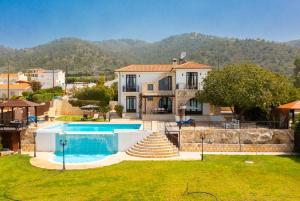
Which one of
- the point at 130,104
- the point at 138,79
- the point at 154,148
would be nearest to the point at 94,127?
the point at 154,148

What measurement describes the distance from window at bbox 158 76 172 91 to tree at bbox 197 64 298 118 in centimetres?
762

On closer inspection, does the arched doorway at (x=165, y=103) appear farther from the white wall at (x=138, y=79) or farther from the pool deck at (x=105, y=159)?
the pool deck at (x=105, y=159)

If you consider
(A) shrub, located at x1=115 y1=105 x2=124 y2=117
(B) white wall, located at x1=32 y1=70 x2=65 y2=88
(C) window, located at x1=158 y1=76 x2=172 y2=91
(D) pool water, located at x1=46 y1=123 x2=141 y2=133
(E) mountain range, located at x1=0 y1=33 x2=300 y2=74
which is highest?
(E) mountain range, located at x1=0 y1=33 x2=300 y2=74

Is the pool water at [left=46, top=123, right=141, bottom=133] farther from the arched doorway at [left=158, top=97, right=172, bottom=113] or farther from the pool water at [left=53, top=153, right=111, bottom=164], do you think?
the arched doorway at [left=158, top=97, right=172, bottom=113]

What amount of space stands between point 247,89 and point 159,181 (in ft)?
50.3

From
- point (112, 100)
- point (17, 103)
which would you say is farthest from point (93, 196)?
point (112, 100)

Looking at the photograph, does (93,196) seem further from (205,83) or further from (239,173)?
(205,83)

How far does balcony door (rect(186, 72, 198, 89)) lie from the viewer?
37188mm

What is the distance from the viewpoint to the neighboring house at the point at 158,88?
122 ft

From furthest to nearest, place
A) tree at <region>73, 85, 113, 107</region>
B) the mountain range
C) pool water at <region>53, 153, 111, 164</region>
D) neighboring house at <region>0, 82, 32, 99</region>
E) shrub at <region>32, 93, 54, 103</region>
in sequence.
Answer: the mountain range → neighboring house at <region>0, 82, 32, 99</region> → tree at <region>73, 85, 113, 107</region> → shrub at <region>32, 93, 54, 103</region> → pool water at <region>53, 153, 111, 164</region>

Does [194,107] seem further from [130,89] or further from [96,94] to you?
[96,94]

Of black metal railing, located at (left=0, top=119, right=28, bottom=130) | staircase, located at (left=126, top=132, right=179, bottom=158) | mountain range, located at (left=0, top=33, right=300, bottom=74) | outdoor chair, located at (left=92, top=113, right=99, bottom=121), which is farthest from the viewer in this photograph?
mountain range, located at (left=0, top=33, right=300, bottom=74)

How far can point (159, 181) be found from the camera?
1873 cm

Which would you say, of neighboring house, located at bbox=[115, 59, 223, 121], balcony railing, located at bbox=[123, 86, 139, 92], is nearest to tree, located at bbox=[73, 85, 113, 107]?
balcony railing, located at bbox=[123, 86, 139, 92]
